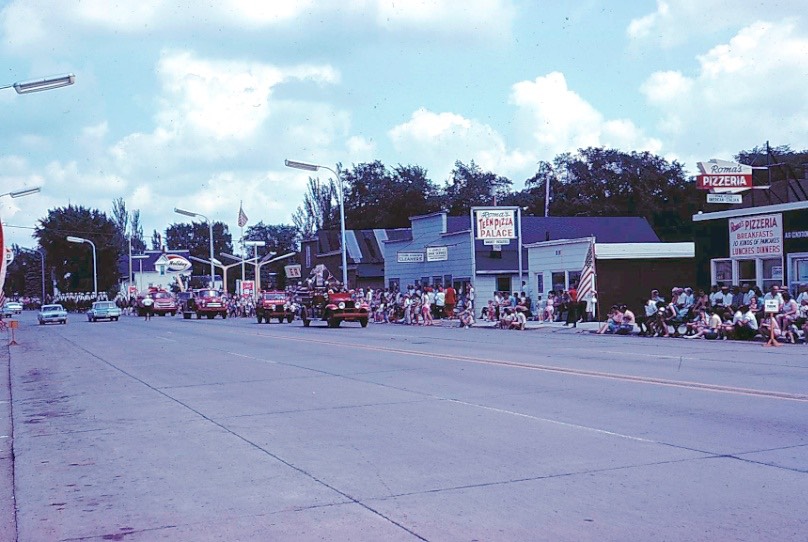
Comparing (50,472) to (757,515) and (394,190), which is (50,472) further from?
(394,190)

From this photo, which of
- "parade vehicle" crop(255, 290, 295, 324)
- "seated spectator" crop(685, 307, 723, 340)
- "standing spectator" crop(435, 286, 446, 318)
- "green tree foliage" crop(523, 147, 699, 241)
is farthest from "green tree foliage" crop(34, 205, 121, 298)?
"seated spectator" crop(685, 307, 723, 340)

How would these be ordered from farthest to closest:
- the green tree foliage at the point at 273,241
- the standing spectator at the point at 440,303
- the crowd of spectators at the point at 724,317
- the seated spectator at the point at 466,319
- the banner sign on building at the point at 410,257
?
the green tree foliage at the point at 273,241
the banner sign on building at the point at 410,257
the standing spectator at the point at 440,303
the seated spectator at the point at 466,319
the crowd of spectators at the point at 724,317

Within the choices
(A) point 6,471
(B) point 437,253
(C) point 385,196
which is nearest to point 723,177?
(B) point 437,253

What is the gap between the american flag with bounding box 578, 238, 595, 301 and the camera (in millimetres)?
37438

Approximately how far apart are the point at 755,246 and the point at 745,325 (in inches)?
388

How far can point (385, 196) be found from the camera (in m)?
96.3

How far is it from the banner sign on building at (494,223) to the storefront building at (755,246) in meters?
11.9

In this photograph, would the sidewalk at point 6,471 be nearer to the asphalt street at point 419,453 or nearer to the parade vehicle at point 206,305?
the asphalt street at point 419,453

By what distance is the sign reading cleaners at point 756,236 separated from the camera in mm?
34562

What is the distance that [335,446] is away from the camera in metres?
10.8

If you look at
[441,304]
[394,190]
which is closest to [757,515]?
[441,304]

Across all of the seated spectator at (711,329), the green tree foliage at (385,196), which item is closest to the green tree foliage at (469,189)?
the green tree foliage at (385,196)

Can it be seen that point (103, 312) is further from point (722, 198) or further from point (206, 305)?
point (722, 198)

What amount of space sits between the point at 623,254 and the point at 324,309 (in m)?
13.7
